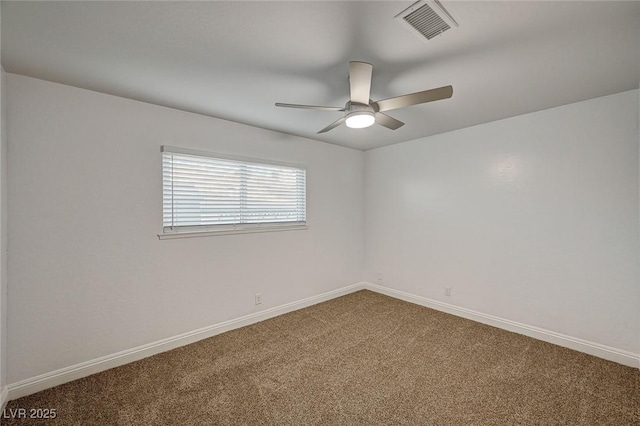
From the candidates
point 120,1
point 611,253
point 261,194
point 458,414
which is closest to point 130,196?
point 261,194

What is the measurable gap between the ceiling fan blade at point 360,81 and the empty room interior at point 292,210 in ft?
0.04

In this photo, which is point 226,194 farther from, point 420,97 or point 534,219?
point 534,219

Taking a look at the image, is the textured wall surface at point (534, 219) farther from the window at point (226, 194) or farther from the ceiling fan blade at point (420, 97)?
the ceiling fan blade at point (420, 97)

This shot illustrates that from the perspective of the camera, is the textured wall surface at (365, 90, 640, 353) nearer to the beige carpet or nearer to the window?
the beige carpet

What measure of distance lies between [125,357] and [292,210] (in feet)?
7.50

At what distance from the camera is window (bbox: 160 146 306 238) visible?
268 centimetres

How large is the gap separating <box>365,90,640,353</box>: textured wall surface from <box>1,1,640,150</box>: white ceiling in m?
0.45

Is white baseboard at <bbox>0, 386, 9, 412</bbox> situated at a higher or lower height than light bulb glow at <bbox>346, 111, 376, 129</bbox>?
lower

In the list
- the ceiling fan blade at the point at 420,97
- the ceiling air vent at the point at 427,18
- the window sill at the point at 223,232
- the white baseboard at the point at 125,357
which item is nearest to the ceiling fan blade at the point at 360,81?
the ceiling fan blade at the point at 420,97

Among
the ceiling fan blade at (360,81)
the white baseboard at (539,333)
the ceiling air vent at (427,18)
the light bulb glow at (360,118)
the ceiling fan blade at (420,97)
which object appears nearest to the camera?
the ceiling air vent at (427,18)

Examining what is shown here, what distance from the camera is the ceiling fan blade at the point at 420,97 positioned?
66.2 inches

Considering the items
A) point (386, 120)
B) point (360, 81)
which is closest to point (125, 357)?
point (360, 81)

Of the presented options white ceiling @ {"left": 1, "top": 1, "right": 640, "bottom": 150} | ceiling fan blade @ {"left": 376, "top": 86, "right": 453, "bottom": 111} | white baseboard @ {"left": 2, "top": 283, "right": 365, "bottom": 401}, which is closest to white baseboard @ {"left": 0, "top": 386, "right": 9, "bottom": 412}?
white baseboard @ {"left": 2, "top": 283, "right": 365, "bottom": 401}

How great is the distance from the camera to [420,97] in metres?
1.78
